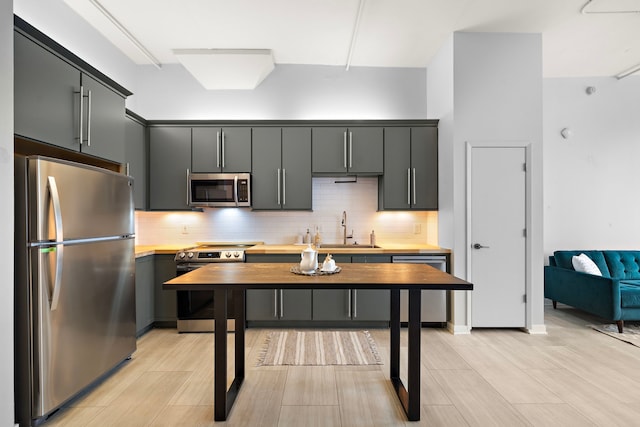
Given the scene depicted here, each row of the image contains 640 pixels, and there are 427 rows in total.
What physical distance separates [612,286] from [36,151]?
5.48 meters

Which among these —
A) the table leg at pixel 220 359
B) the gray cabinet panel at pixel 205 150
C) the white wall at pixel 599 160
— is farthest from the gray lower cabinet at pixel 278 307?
the white wall at pixel 599 160

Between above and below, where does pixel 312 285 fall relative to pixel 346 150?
below

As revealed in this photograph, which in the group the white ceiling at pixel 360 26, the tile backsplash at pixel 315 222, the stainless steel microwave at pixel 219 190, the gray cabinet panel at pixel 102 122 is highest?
the white ceiling at pixel 360 26

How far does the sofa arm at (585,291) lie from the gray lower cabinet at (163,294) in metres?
4.73

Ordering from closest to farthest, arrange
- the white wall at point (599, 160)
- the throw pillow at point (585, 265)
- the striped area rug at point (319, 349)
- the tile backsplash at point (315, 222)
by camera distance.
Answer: the striped area rug at point (319, 349)
the throw pillow at point (585, 265)
the tile backsplash at point (315, 222)
the white wall at point (599, 160)

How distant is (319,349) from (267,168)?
6.96 feet

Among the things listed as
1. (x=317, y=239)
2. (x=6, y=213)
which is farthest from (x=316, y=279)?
(x=317, y=239)

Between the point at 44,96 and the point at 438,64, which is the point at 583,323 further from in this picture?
the point at 44,96

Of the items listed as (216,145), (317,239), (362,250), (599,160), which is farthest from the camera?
(599,160)

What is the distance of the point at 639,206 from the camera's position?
487 cm

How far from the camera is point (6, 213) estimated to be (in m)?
1.90

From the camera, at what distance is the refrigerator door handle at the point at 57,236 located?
2.10 metres

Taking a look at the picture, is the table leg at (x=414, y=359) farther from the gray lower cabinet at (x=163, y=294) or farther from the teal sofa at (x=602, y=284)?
the teal sofa at (x=602, y=284)

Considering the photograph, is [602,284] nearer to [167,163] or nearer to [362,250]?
[362,250]
